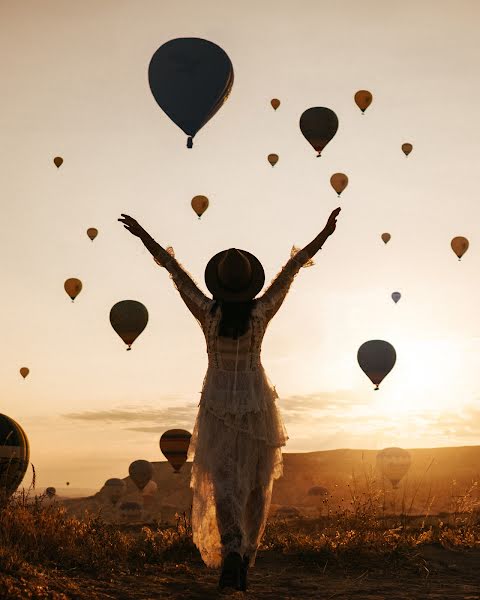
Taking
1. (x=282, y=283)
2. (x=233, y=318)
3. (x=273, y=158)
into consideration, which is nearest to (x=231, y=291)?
(x=233, y=318)

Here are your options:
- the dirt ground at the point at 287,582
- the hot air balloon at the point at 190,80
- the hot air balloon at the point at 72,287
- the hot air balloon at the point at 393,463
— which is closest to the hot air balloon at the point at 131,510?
the hot air balloon at the point at 393,463

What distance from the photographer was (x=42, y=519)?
8.41m

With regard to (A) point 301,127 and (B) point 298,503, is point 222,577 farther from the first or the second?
(B) point 298,503

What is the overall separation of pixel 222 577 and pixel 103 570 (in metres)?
1.51

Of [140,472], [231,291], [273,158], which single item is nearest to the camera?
[231,291]

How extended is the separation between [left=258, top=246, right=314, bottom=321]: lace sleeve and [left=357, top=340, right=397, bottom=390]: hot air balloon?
2975 centimetres

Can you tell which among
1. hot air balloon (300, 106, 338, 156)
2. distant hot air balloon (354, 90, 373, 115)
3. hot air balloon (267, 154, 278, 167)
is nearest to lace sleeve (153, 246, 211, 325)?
hot air balloon (300, 106, 338, 156)

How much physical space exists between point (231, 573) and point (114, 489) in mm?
55437

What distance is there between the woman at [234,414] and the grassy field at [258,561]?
0.61m

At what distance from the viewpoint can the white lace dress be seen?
705cm

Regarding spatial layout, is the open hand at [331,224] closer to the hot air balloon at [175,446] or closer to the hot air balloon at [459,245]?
the hot air balloon at [175,446]

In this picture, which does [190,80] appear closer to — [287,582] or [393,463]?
[287,582]

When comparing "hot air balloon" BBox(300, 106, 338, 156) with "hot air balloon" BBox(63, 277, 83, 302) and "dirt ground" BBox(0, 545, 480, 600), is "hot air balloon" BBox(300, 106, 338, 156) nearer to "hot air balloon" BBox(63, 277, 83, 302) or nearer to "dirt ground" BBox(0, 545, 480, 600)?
"hot air balloon" BBox(63, 277, 83, 302)

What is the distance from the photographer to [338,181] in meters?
39.1
